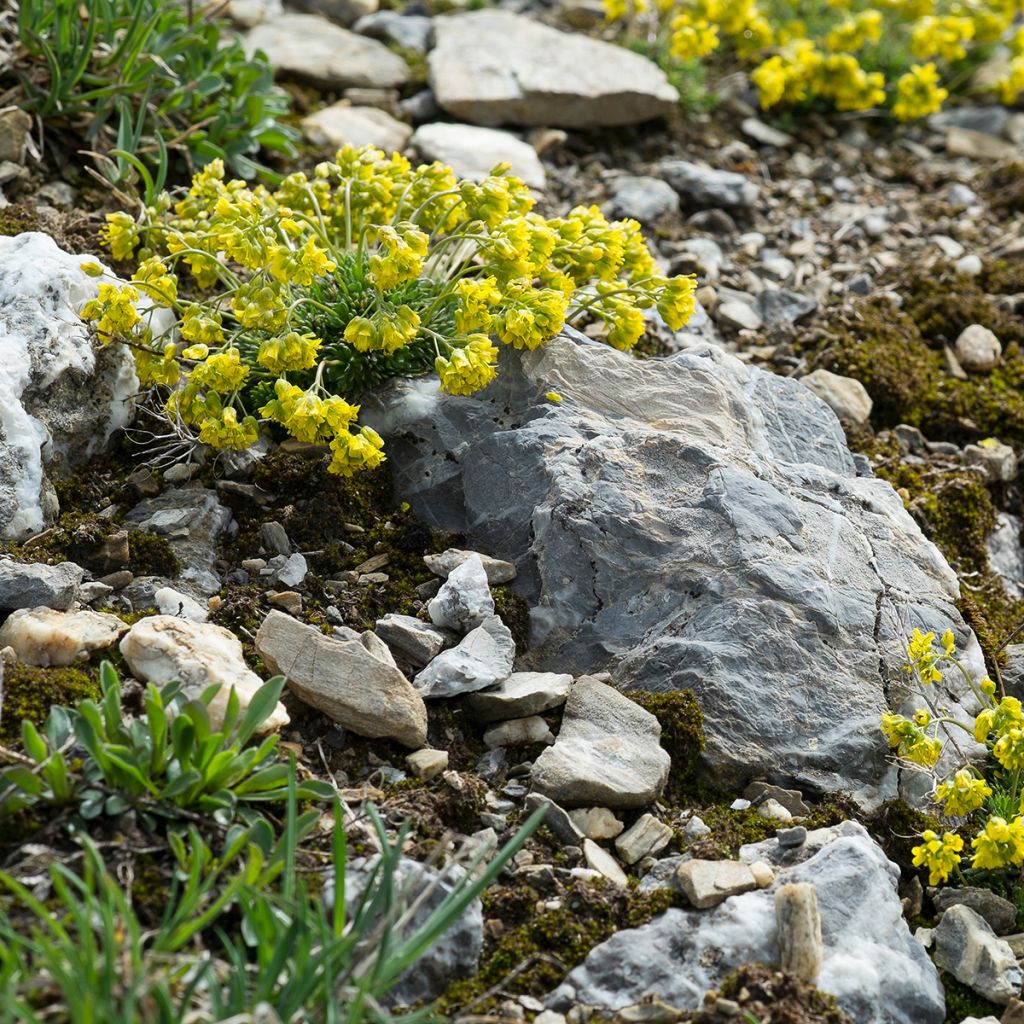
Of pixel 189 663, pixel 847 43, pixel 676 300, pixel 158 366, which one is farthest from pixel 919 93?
pixel 189 663

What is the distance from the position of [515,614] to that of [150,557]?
116cm

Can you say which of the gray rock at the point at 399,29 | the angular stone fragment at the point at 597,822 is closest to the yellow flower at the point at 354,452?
the angular stone fragment at the point at 597,822

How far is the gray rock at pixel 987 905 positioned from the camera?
11.2 ft

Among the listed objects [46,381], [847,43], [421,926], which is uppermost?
[847,43]

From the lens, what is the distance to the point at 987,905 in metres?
3.44

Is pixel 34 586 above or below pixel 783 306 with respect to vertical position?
below

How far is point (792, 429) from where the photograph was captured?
4.60 meters

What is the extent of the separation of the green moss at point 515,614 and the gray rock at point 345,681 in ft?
1.64

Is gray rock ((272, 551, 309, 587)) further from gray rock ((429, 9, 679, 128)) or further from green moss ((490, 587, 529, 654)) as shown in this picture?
gray rock ((429, 9, 679, 128))

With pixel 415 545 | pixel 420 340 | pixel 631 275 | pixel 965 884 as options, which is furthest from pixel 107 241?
pixel 965 884

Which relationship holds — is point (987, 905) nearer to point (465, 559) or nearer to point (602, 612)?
point (602, 612)

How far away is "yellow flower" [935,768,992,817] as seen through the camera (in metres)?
3.46

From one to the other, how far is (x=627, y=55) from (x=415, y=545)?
413cm

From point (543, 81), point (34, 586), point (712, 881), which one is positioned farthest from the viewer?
point (543, 81)
